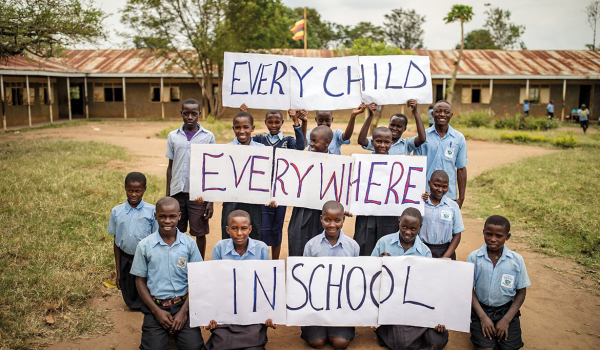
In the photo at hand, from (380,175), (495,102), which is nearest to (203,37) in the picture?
(495,102)

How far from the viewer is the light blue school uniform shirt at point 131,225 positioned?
12.7ft

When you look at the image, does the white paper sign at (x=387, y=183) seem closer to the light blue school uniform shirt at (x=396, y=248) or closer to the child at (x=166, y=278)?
the light blue school uniform shirt at (x=396, y=248)

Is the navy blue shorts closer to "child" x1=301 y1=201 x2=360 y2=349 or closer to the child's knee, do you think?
"child" x1=301 y1=201 x2=360 y2=349

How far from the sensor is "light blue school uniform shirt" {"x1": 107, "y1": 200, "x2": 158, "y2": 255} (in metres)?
3.87

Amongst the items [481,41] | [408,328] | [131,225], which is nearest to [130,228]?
[131,225]

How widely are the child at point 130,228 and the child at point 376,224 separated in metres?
1.77

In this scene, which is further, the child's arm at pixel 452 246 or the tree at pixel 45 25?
the tree at pixel 45 25

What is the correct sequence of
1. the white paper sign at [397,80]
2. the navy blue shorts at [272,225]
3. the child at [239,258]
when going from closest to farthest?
1. the child at [239,258]
2. the white paper sign at [397,80]
3. the navy blue shorts at [272,225]

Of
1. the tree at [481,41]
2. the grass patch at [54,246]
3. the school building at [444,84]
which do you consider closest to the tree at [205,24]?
the school building at [444,84]

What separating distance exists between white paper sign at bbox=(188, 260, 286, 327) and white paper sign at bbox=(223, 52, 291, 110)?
5.23 ft

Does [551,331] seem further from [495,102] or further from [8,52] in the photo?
[495,102]

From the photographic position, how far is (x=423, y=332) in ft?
11.1

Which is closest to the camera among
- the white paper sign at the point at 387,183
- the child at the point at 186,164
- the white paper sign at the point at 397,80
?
the white paper sign at the point at 387,183

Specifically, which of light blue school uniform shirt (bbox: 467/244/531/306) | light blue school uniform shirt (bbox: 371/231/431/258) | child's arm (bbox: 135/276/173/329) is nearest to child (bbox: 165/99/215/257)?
child's arm (bbox: 135/276/173/329)
